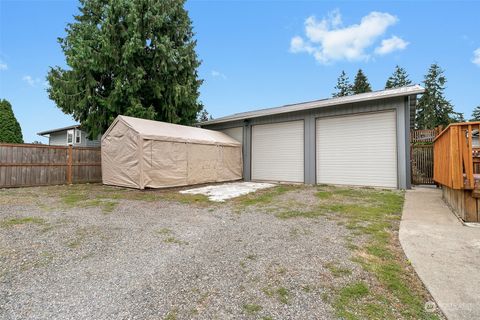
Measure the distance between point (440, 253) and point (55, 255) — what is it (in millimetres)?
4776

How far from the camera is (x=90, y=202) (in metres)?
6.25

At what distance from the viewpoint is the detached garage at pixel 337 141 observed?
836 cm

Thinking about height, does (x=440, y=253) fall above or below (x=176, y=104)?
below

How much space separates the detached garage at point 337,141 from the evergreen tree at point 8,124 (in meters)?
12.4

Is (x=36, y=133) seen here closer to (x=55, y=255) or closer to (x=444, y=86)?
(x=55, y=255)

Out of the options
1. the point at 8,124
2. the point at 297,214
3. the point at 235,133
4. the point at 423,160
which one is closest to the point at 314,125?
the point at 235,133

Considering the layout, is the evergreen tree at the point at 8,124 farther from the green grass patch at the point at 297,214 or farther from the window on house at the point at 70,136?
the green grass patch at the point at 297,214

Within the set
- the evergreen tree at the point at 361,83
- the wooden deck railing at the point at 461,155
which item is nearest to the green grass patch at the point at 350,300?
the wooden deck railing at the point at 461,155

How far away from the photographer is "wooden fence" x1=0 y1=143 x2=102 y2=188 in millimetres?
8820

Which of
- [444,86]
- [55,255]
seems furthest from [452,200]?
[444,86]

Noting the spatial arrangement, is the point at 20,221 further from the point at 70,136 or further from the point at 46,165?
the point at 70,136

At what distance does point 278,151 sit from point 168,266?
915 cm

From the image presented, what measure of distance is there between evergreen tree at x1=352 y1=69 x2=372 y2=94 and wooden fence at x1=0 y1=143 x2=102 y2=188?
3276cm

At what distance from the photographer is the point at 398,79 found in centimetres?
3381
